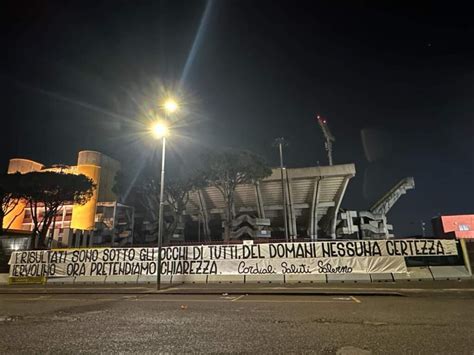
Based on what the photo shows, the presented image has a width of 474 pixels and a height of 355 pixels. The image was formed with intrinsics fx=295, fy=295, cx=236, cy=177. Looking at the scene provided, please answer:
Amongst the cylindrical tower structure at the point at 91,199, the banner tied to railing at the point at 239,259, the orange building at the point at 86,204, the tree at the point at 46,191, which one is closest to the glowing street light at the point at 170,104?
the banner tied to railing at the point at 239,259

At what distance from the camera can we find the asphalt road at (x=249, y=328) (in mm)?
4395

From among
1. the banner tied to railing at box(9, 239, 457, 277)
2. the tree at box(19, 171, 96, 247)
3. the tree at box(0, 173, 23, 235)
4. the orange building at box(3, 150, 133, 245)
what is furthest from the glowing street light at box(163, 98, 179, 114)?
the orange building at box(3, 150, 133, 245)

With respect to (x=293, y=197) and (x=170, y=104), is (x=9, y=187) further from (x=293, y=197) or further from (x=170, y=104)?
(x=293, y=197)

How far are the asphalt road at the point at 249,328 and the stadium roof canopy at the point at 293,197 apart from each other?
36.5 m

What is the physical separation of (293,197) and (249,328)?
155 feet

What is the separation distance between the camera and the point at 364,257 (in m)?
14.1

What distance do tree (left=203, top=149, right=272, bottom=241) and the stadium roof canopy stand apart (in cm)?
1075

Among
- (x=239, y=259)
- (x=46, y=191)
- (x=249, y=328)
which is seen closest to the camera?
(x=249, y=328)

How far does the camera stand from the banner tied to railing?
14.0m

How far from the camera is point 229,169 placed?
3303 centimetres

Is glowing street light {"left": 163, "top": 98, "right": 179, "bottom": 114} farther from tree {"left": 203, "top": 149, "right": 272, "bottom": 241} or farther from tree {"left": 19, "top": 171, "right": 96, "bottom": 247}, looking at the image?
tree {"left": 19, "top": 171, "right": 96, "bottom": 247}

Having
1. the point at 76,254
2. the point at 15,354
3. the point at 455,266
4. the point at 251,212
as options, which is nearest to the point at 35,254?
the point at 76,254

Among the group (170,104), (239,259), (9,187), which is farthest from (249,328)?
(9,187)

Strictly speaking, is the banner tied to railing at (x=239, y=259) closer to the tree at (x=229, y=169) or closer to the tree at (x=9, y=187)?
the tree at (x=229, y=169)
